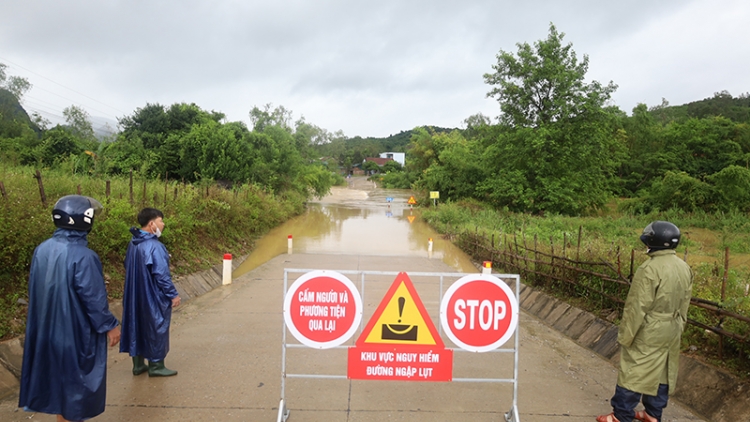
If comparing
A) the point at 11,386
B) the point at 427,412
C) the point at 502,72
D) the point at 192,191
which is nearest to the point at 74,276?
the point at 11,386

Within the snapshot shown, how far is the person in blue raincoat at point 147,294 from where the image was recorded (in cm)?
420

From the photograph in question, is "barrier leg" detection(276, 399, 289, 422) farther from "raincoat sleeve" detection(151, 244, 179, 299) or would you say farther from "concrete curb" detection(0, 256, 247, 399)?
"concrete curb" detection(0, 256, 247, 399)

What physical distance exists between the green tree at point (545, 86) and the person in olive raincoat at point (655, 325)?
2675cm

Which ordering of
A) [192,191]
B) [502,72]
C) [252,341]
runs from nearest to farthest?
[252,341]
[192,191]
[502,72]

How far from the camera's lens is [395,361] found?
141 inches

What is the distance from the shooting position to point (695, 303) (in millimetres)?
4363

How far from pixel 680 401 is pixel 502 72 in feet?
93.3

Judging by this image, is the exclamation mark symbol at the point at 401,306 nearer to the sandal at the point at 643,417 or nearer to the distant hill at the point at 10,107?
the sandal at the point at 643,417

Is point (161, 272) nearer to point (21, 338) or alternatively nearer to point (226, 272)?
point (21, 338)

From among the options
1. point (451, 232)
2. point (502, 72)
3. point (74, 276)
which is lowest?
point (451, 232)

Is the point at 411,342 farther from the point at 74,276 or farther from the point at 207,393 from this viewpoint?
the point at 74,276

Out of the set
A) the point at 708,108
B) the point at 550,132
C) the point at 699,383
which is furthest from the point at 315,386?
the point at 708,108

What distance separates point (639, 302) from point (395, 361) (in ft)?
6.29

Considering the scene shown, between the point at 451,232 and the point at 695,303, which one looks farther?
the point at 451,232
